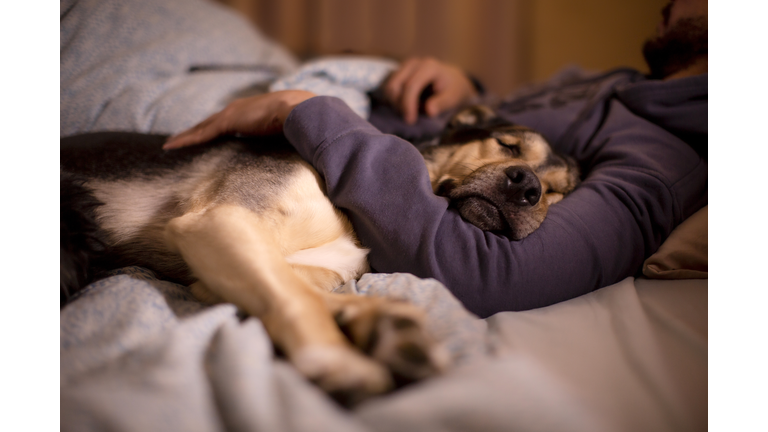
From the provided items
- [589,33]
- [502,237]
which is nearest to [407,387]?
[502,237]

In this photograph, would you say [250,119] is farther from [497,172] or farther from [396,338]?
[396,338]

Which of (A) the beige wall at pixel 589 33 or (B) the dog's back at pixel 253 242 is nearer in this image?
(B) the dog's back at pixel 253 242

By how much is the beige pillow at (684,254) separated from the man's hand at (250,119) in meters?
1.28

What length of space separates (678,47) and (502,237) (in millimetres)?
1438

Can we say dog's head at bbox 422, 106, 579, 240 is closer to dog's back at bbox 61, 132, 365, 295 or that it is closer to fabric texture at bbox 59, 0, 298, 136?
dog's back at bbox 61, 132, 365, 295

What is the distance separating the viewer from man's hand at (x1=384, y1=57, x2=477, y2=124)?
1969 mm

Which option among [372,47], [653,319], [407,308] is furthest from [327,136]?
[372,47]

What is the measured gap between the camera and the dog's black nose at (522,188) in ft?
3.77

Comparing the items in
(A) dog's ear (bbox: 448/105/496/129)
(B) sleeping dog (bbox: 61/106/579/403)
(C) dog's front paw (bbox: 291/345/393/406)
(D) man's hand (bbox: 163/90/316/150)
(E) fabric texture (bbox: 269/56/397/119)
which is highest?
(E) fabric texture (bbox: 269/56/397/119)

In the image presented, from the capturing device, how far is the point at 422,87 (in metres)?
2.06

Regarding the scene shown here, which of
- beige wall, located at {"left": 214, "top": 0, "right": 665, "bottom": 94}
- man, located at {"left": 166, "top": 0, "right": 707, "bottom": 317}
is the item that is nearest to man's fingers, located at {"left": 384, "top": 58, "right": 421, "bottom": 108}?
man, located at {"left": 166, "top": 0, "right": 707, "bottom": 317}

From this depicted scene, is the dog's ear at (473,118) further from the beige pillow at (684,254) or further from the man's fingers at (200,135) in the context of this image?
the man's fingers at (200,135)

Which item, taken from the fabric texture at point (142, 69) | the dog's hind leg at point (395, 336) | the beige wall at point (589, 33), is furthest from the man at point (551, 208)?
the beige wall at point (589, 33)

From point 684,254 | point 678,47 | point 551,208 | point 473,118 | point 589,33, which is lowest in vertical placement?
point 684,254
